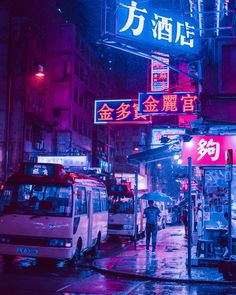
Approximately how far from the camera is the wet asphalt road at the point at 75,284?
1069 cm

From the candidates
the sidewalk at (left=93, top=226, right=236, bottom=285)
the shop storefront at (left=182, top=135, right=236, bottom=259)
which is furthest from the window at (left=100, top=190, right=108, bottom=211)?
the shop storefront at (left=182, top=135, right=236, bottom=259)

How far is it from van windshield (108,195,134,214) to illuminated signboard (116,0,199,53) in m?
14.8

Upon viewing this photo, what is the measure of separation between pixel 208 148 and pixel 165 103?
5.36 metres

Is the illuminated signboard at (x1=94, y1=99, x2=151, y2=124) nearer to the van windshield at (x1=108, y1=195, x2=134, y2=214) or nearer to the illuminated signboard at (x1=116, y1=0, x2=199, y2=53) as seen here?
the van windshield at (x1=108, y1=195, x2=134, y2=214)

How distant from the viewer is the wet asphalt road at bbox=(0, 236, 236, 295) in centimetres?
1069

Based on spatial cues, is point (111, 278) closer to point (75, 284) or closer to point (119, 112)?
point (75, 284)

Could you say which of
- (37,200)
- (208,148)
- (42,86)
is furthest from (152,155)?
(42,86)

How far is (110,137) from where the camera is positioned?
68000 millimetres

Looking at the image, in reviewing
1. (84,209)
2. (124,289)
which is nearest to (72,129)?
(84,209)

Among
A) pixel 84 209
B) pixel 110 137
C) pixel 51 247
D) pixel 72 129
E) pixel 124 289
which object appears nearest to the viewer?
pixel 124 289

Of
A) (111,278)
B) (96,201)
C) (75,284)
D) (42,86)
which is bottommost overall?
(111,278)

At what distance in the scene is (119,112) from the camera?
70.3 feet

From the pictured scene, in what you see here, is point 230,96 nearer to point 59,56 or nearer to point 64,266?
point 64,266

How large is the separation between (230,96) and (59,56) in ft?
122
